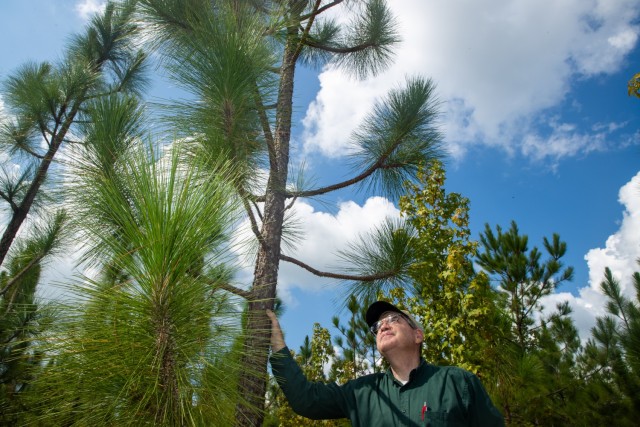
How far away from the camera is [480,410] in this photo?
164 centimetres

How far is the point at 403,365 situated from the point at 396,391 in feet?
0.40

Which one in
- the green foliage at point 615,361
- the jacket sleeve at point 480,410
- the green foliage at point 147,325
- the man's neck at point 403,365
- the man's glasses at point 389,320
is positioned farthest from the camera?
the green foliage at point 615,361

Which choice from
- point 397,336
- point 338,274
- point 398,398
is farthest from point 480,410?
point 338,274

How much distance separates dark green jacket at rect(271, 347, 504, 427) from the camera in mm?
1645

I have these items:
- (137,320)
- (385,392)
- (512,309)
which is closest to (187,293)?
(137,320)

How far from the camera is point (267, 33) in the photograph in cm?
336

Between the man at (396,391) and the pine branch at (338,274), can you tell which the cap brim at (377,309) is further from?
the pine branch at (338,274)

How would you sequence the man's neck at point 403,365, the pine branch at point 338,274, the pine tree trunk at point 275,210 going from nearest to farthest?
the man's neck at point 403,365, the pine tree trunk at point 275,210, the pine branch at point 338,274

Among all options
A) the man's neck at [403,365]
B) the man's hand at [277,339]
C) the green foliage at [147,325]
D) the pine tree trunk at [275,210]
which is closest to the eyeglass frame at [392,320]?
the man's neck at [403,365]

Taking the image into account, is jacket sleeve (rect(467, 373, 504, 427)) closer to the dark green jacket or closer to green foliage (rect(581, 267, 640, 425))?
the dark green jacket

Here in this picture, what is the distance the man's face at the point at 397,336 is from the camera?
1.93 metres

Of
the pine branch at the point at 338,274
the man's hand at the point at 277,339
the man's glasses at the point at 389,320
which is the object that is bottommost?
the man's hand at the point at 277,339

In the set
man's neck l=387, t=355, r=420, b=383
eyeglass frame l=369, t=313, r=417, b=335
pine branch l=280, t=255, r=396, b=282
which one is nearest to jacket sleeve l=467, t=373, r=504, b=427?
man's neck l=387, t=355, r=420, b=383

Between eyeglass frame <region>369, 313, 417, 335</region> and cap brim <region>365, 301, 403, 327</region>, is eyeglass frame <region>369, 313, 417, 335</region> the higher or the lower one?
the lower one
